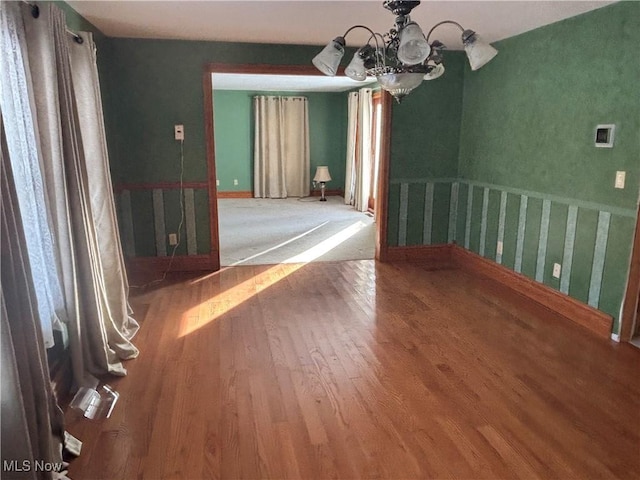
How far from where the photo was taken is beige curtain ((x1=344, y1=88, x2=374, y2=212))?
8.25m

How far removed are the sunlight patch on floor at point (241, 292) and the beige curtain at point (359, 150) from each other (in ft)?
8.76

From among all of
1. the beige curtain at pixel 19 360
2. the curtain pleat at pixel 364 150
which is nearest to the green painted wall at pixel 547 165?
the curtain pleat at pixel 364 150

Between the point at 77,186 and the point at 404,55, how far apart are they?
180 centimetres

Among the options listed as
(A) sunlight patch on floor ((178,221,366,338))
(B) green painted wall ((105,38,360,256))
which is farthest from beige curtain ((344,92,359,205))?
(B) green painted wall ((105,38,360,256))

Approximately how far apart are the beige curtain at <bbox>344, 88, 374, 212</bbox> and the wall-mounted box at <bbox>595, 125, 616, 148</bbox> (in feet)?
16.7

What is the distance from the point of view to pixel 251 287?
4.29 meters

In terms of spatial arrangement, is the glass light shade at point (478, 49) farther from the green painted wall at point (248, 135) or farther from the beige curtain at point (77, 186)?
the green painted wall at point (248, 135)

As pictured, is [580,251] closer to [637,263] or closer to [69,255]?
[637,263]

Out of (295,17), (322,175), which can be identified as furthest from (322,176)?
(295,17)

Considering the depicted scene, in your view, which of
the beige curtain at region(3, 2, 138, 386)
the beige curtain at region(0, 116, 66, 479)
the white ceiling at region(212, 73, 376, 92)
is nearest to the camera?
the beige curtain at region(0, 116, 66, 479)

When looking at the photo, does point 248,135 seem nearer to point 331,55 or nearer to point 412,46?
point 331,55

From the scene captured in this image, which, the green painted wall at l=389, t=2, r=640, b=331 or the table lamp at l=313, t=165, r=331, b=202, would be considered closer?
the green painted wall at l=389, t=2, r=640, b=331

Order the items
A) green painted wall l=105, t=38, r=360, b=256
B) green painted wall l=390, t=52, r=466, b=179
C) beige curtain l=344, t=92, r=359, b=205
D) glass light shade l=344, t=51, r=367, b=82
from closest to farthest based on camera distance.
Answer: glass light shade l=344, t=51, r=367, b=82
green painted wall l=105, t=38, r=360, b=256
green painted wall l=390, t=52, r=466, b=179
beige curtain l=344, t=92, r=359, b=205

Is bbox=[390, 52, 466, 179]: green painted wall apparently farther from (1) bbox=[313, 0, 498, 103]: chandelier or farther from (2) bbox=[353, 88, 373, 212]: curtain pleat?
(2) bbox=[353, 88, 373, 212]: curtain pleat
